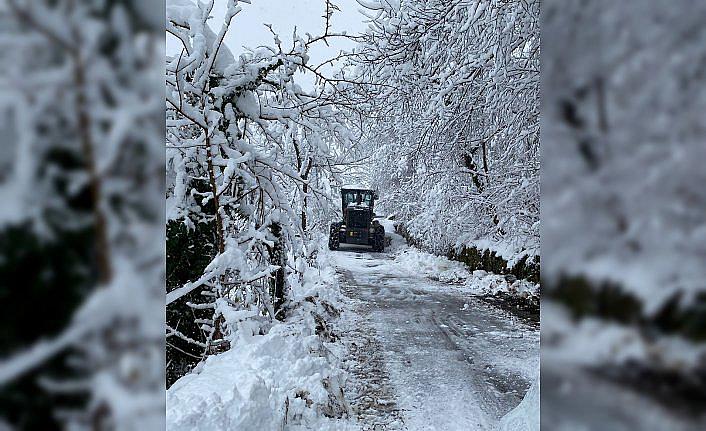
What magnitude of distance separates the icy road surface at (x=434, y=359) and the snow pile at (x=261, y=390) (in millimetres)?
399

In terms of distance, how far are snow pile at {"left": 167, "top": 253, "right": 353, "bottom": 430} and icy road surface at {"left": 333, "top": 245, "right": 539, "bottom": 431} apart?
1.31ft

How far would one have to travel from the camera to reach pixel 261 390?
2762 millimetres

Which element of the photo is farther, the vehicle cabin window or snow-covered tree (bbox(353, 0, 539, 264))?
the vehicle cabin window

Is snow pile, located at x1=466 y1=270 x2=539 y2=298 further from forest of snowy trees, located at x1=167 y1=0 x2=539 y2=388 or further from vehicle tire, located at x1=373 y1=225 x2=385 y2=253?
vehicle tire, located at x1=373 y1=225 x2=385 y2=253

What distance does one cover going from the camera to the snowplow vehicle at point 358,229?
17734 mm

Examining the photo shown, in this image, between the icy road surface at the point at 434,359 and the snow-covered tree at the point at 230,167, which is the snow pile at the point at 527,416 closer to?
the icy road surface at the point at 434,359

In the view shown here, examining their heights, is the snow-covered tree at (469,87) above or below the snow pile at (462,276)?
above

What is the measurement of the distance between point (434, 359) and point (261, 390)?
2.96 m

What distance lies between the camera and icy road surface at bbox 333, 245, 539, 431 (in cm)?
388
